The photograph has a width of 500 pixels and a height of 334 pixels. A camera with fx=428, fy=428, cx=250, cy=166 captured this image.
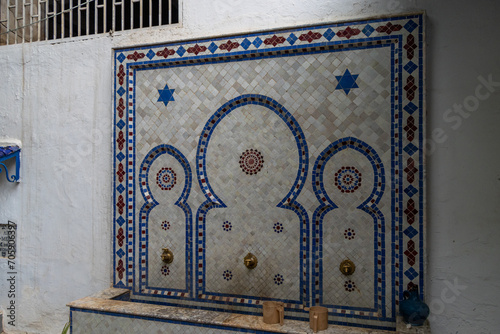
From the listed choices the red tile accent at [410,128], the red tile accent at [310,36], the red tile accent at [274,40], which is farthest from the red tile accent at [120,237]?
the red tile accent at [410,128]

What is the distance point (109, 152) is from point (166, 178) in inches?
22.4

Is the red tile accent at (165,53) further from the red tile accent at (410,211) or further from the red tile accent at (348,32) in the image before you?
the red tile accent at (410,211)

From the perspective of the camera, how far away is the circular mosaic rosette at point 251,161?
3143 millimetres

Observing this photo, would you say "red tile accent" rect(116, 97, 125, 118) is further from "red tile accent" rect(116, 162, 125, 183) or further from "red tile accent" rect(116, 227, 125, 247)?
"red tile accent" rect(116, 227, 125, 247)

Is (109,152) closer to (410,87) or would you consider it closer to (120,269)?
(120,269)

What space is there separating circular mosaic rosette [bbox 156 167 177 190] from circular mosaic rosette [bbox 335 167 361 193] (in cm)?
127

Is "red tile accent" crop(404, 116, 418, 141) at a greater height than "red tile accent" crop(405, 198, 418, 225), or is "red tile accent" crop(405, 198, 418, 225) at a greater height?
"red tile accent" crop(404, 116, 418, 141)

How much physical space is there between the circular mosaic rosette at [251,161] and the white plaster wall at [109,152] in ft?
3.02

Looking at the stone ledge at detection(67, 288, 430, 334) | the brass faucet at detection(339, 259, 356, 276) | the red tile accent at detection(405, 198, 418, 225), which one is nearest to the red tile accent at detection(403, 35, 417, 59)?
the red tile accent at detection(405, 198, 418, 225)

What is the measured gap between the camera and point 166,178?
3.39m

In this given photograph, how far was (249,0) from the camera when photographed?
3.19 m

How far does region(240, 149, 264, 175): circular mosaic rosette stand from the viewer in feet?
10.3

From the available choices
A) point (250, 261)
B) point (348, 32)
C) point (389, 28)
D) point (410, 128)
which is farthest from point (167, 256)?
point (389, 28)

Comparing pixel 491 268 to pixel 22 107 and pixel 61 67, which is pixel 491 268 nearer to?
pixel 61 67
